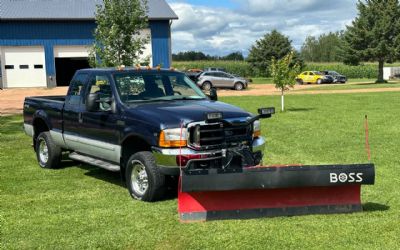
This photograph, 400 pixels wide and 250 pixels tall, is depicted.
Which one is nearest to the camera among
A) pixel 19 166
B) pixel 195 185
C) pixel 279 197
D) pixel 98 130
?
pixel 195 185

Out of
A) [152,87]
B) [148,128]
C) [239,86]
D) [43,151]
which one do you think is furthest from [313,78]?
[148,128]

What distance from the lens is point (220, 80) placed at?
4188 cm

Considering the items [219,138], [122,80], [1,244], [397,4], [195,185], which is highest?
[397,4]

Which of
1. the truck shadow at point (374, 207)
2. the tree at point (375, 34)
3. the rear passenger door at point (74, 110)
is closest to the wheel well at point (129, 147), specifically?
the rear passenger door at point (74, 110)

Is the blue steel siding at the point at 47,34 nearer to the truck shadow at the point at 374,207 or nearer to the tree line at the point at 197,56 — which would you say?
the truck shadow at the point at 374,207

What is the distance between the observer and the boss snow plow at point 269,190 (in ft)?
19.2

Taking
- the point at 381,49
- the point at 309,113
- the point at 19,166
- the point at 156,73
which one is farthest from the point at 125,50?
the point at 381,49

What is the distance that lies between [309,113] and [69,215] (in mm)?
14483

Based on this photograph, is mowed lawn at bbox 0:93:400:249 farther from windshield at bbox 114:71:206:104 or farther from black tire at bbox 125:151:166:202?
windshield at bbox 114:71:206:104

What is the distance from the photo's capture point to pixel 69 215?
21.2 ft

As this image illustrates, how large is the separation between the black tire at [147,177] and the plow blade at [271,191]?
0.77 m

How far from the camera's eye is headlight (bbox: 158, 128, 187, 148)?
257 inches

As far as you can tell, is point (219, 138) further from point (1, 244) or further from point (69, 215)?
point (1, 244)

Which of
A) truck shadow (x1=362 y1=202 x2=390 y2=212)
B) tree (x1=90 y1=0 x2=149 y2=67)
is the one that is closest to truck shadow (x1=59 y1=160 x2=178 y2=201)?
truck shadow (x1=362 y1=202 x2=390 y2=212)
